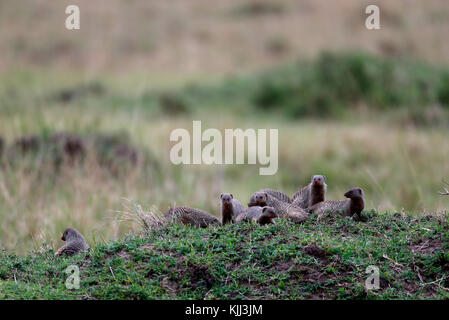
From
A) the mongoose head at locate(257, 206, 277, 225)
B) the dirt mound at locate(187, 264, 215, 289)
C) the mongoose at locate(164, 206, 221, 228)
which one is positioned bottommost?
the dirt mound at locate(187, 264, 215, 289)

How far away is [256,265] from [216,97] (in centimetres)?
1262

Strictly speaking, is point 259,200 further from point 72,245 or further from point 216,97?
point 216,97

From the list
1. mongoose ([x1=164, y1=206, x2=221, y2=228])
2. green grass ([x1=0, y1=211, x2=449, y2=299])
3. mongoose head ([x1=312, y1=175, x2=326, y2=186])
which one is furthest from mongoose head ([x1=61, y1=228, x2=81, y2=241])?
mongoose head ([x1=312, y1=175, x2=326, y2=186])

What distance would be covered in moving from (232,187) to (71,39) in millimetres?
11085

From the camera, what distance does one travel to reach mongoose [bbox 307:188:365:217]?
5.38 meters

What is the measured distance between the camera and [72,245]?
18.1ft

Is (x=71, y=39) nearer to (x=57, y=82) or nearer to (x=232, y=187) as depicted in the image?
(x=57, y=82)

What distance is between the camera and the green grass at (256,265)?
→ 4395mm

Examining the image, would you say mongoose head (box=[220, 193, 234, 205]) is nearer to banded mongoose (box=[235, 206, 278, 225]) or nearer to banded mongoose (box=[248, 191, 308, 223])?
banded mongoose (box=[248, 191, 308, 223])

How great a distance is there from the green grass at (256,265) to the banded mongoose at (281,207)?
161 mm

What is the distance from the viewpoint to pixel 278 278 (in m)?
4.51

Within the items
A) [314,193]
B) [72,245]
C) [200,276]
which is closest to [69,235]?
[72,245]

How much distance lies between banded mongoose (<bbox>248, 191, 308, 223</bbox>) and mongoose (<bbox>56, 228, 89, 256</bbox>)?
1.39m
